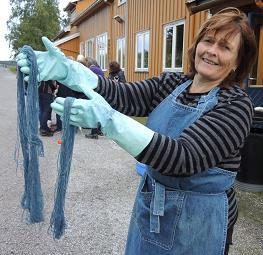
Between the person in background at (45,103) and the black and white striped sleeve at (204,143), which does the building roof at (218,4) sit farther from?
the black and white striped sleeve at (204,143)

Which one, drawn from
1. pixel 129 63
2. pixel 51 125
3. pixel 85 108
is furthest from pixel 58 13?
pixel 85 108

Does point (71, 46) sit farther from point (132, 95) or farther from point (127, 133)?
point (127, 133)

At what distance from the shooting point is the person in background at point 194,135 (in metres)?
1.38

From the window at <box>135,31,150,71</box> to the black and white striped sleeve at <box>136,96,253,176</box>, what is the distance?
1161 cm

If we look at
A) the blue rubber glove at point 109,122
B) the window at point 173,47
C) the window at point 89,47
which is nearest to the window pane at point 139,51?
the window at point 173,47

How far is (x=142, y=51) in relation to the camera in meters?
13.5

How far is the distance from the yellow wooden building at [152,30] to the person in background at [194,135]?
144 inches

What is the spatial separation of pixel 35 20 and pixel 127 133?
51.9 meters

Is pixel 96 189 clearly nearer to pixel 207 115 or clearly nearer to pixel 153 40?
pixel 207 115

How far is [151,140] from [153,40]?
37.0 ft

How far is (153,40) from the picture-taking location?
1225 cm

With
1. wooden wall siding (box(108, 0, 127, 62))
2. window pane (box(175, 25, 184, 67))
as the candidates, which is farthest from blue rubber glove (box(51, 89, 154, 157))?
wooden wall siding (box(108, 0, 127, 62))

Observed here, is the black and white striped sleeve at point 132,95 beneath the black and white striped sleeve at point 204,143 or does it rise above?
above

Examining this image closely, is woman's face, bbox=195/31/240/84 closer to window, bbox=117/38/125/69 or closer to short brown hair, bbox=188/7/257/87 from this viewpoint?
short brown hair, bbox=188/7/257/87
